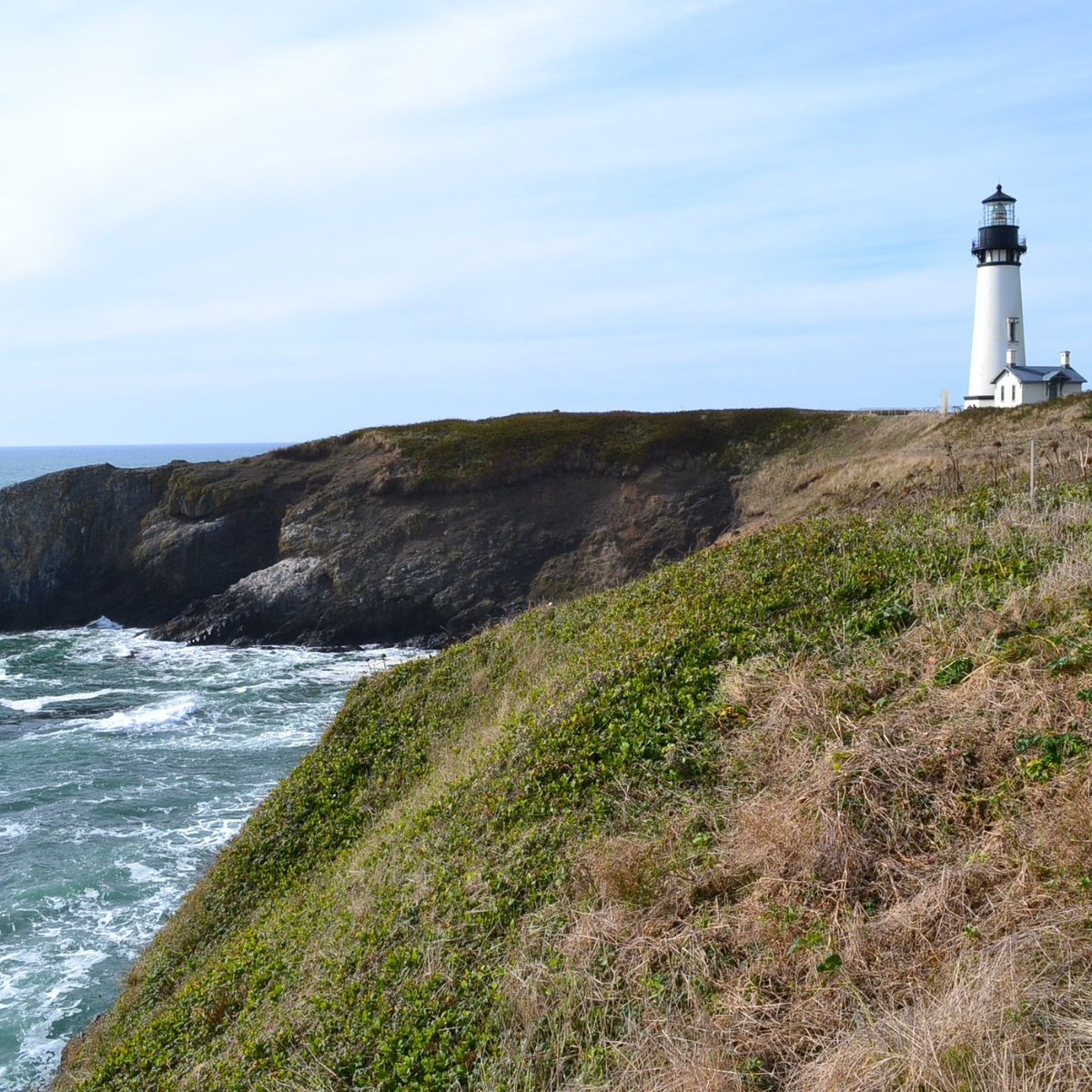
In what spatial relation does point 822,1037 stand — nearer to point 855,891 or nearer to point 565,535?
point 855,891

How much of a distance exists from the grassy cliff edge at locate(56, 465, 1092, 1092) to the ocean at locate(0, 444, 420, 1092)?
1971mm

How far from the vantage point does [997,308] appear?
162 ft

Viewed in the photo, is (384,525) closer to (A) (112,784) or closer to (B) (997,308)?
(A) (112,784)

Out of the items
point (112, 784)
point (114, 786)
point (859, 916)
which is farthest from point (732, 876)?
point (112, 784)

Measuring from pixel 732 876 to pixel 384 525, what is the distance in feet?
121

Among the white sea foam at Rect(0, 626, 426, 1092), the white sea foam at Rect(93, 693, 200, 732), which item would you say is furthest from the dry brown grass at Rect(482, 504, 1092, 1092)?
the white sea foam at Rect(93, 693, 200, 732)

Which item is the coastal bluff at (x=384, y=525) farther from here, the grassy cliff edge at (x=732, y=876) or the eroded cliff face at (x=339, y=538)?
the grassy cliff edge at (x=732, y=876)

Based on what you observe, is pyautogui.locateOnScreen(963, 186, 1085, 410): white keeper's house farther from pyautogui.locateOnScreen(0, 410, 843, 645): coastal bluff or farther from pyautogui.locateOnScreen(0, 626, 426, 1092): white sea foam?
pyautogui.locateOnScreen(0, 626, 426, 1092): white sea foam

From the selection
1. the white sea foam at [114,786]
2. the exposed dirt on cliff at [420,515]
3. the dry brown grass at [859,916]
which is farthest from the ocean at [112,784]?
the dry brown grass at [859,916]

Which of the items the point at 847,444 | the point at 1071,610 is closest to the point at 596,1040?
the point at 1071,610

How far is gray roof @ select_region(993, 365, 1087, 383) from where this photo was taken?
151 ft

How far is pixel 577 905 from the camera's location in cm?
768

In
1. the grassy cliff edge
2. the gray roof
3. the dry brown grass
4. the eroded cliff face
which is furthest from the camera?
the gray roof

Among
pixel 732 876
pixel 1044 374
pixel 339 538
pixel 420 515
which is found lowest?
pixel 732 876
